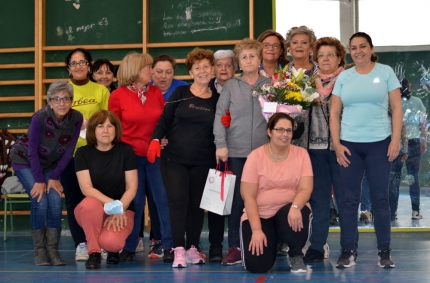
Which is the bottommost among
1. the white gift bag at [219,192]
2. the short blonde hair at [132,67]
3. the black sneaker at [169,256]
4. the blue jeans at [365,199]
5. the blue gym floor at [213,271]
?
the blue gym floor at [213,271]

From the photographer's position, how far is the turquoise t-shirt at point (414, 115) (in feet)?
21.1

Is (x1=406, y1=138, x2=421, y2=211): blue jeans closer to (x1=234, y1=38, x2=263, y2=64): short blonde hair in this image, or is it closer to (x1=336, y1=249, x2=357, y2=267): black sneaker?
(x1=336, y1=249, x2=357, y2=267): black sneaker

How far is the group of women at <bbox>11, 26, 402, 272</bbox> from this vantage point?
4.20 meters

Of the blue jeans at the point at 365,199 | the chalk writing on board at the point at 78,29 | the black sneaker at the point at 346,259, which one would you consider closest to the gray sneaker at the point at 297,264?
the black sneaker at the point at 346,259

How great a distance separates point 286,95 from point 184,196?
3.20ft

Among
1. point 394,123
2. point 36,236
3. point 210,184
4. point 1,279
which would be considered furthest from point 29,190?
point 394,123

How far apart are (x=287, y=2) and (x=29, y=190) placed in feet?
11.2

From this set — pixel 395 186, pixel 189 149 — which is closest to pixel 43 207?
pixel 189 149

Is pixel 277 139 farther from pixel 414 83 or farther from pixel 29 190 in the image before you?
pixel 414 83

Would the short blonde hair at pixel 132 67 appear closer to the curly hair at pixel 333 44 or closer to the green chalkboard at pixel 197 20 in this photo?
the curly hair at pixel 333 44

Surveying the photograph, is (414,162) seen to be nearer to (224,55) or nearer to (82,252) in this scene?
(224,55)

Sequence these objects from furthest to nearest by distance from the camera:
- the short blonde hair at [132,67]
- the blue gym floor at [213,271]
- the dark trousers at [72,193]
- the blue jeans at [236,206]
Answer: the dark trousers at [72,193]
the short blonde hair at [132,67]
the blue jeans at [236,206]
the blue gym floor at [213,271]

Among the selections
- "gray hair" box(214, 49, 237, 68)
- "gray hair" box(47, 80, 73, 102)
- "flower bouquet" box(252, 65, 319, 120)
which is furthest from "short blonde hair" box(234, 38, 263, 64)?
"gray hair" box(47, 80, 73, 102)

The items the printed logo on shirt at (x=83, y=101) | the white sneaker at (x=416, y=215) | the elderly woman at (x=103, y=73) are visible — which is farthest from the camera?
the white sneaker at (x=416, y=215)
